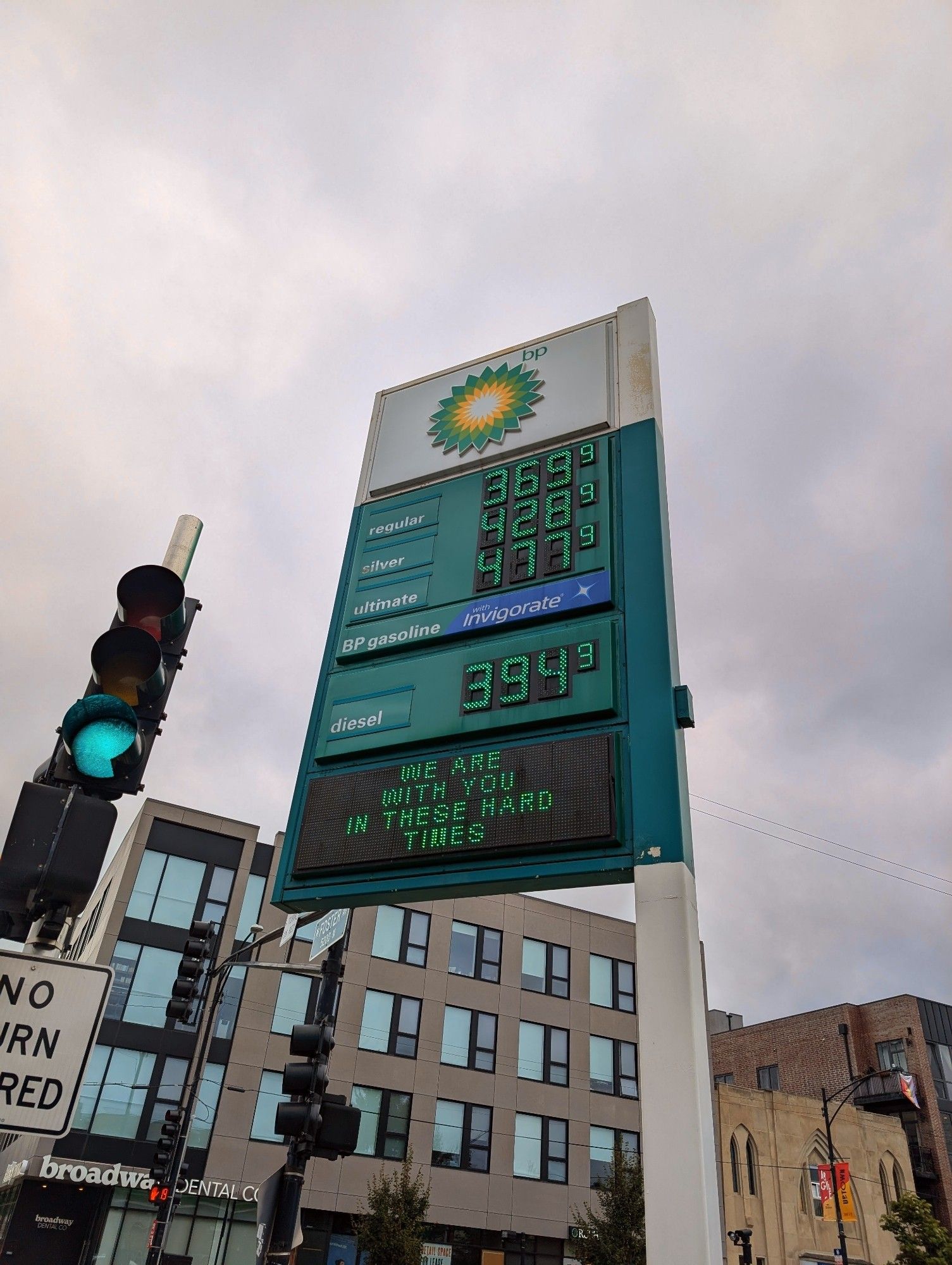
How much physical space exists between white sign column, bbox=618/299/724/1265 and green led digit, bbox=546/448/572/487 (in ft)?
17.7

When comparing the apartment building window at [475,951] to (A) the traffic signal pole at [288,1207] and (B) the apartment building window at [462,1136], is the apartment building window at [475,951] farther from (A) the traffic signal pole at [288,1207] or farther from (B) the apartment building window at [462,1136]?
(A) the traffic signal pole at [288,1207]

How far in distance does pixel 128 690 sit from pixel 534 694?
6907 millimetres

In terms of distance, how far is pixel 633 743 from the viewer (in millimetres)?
10500

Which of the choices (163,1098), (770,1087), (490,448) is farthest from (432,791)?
(770,1087)

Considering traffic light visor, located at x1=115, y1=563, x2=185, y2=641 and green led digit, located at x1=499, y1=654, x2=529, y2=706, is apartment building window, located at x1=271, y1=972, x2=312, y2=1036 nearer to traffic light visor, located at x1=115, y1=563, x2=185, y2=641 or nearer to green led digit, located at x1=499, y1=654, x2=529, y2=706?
green led digit, located at x1=499, y1=654, x2=529, y2=706

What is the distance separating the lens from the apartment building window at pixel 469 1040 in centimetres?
3772

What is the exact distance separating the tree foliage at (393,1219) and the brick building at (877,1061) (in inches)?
1066

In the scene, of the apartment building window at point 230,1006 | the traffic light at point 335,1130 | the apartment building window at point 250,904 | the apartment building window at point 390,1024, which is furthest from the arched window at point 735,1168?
the traffic light at point 335,1130

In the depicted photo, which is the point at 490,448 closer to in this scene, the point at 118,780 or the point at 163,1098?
the point at 118,780

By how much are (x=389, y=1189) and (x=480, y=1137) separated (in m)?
4.98

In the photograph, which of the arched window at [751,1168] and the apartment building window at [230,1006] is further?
the arched window at [751,1168]

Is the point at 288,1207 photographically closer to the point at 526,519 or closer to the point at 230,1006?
the point at 526,519

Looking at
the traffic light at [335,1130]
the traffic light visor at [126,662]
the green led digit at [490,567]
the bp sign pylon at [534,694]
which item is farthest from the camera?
the green led digit at [490,567]

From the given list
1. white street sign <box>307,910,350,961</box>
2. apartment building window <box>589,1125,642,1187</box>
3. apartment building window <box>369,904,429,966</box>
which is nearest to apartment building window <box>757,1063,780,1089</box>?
apartment building window <box>589,1125,642,1187</box>
